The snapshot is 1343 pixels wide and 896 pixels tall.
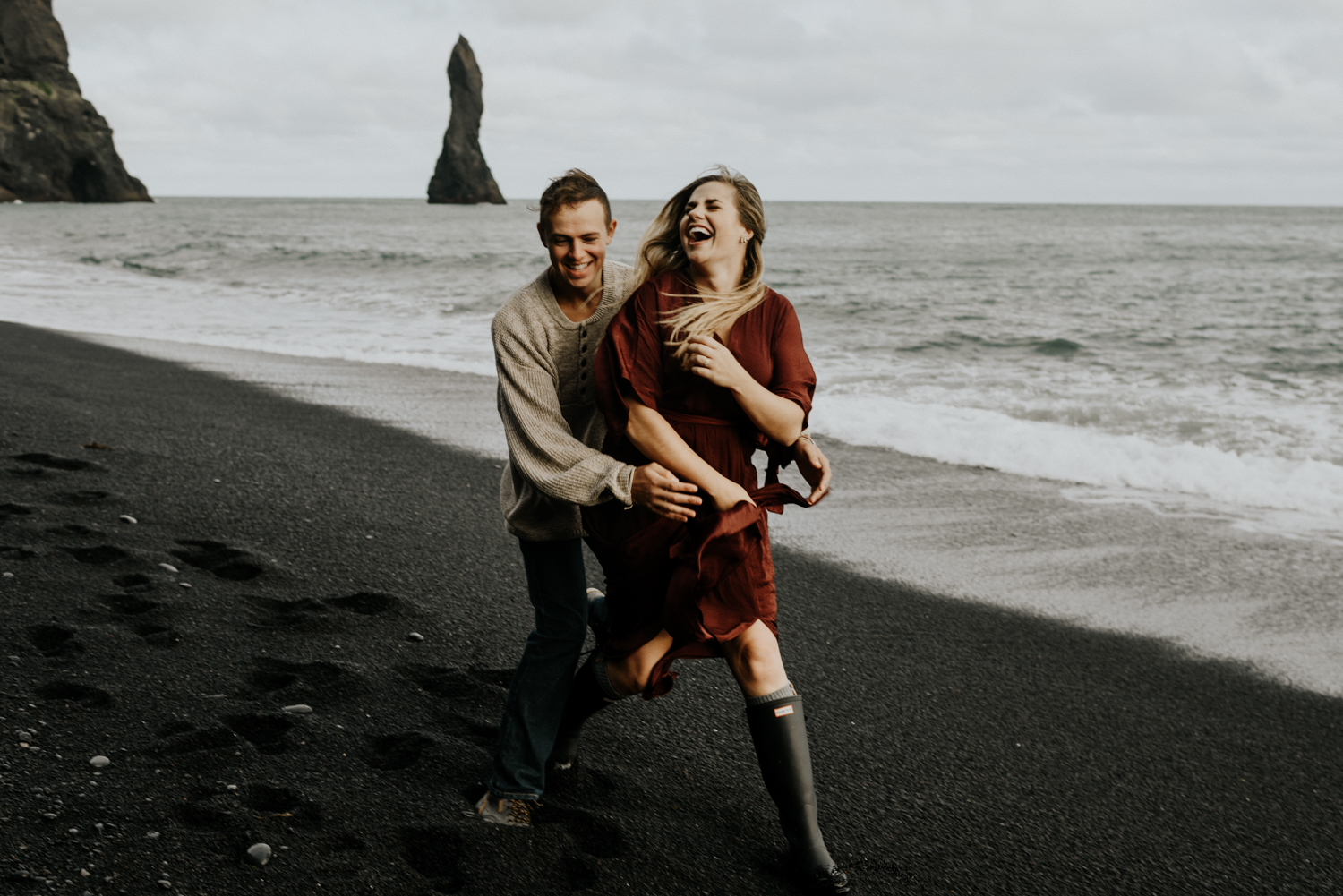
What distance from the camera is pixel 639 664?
238 cm

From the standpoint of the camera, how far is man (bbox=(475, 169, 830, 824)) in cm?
216

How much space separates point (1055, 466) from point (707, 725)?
462cm

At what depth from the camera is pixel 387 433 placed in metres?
6.69

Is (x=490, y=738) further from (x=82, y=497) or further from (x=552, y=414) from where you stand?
(x=82, y=497)

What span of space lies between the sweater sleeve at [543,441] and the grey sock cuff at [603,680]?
1.81 ft

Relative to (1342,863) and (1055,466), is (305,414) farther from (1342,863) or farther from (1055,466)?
(1342,863)

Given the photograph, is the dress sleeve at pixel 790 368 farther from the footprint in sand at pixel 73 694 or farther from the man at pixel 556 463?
the footprint in sand at pixel 73 694

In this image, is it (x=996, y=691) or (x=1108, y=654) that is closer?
(x=996, y=691)

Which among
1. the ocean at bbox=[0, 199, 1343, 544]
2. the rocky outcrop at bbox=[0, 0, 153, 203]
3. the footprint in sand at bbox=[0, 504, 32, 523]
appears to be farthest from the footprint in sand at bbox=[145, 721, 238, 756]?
the rocky outcrop at bbox=[0, 0, 153, 203]

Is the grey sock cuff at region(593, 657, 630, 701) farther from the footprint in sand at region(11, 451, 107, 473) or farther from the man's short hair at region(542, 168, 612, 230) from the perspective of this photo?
the footprint in sand at region(11, 451, 107, 473)

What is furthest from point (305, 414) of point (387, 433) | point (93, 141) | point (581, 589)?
point (93, 141)

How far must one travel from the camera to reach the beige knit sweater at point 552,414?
85.1 inches

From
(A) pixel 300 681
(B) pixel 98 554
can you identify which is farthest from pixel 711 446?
(B) pixel 98 554

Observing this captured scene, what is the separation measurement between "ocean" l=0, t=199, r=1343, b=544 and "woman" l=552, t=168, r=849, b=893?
176 inches
